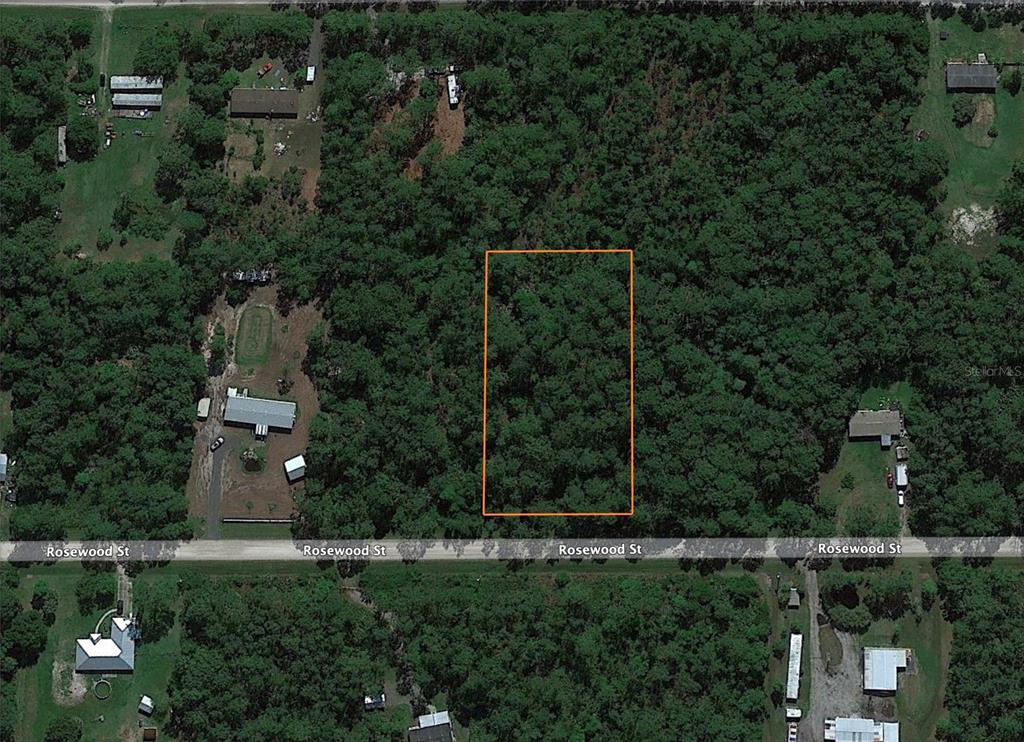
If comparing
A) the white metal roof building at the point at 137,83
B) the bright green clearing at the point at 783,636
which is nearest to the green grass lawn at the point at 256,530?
the white metal roof building at the point at 137,83

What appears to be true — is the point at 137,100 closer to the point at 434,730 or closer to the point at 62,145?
the point at 62,145

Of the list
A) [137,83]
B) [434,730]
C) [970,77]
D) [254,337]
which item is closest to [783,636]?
[434,730]

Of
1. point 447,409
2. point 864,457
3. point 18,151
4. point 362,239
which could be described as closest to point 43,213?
point 18,151

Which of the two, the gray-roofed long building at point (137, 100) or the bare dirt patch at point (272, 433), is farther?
the gray-roofed long building at point (137, 100)

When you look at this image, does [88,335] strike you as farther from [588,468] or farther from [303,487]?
[588,468]
